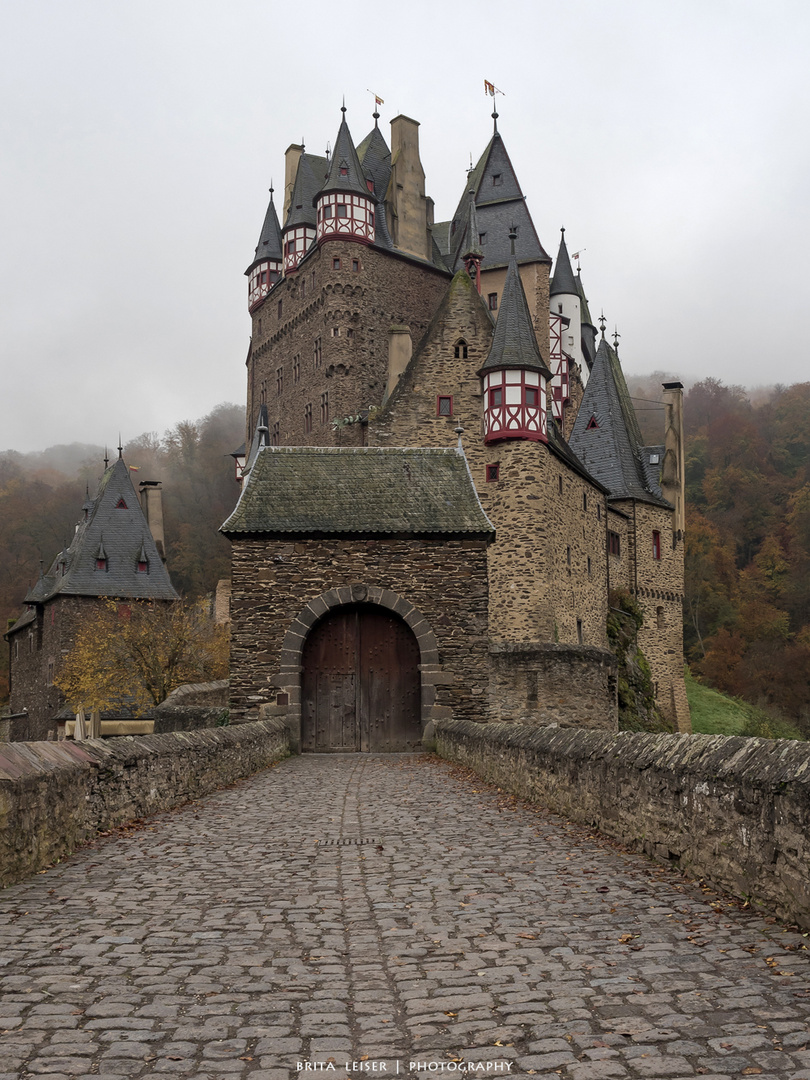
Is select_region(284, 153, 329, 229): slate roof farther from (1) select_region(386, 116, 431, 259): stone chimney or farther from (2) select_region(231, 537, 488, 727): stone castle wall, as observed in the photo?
(2) select_region(231, 537, 488, 727): stone castle wall

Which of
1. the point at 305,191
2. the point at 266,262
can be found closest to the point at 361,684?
the point at 305,191

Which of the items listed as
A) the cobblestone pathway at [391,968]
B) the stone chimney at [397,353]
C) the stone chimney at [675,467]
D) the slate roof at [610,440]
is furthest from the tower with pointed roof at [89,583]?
the cobblestone pathway at [391,968]

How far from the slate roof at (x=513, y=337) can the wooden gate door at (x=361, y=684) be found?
16.6m

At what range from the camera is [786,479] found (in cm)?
6550

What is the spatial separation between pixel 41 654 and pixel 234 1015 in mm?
49418

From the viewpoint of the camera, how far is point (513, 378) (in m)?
33.3

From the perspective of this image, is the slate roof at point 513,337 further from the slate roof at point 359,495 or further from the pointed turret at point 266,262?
the pointed turret at point 266,262

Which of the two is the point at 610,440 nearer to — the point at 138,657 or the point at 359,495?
the point at 138,657

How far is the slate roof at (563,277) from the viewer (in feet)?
174

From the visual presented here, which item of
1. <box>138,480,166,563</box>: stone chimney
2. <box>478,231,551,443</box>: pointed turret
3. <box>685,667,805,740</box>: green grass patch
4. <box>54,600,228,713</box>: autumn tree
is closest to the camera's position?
<box>478,231,551,443</box>: pointed turret

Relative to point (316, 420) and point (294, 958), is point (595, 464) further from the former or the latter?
point (294, 958)

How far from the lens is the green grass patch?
40.8 metres

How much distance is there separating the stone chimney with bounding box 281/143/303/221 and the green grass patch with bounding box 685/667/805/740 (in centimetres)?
3343

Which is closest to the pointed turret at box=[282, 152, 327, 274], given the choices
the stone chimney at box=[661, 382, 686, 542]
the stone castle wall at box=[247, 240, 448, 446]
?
the stone castle wall at box=[247, 240, 448, 446]
